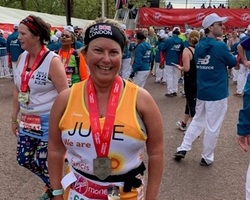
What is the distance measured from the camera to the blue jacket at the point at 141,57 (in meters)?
10.0

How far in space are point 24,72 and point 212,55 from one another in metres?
2.80

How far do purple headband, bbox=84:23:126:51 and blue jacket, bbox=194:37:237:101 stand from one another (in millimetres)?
3357

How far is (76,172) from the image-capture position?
7.04 feet

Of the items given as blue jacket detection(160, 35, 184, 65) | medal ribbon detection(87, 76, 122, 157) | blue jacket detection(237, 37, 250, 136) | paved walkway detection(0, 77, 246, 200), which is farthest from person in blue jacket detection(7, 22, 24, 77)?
medal ribbon detection(87, 76, 122, 157)

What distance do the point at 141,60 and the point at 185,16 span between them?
15198mm

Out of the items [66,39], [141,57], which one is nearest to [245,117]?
[66,39]

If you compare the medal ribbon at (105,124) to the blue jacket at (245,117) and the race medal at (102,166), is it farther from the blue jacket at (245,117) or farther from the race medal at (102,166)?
the blue jacket at (245,117)

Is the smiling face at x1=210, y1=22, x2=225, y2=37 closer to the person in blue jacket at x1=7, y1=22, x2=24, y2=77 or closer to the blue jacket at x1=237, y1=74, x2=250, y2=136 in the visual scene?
the blue jacket at x1=237, y1=74, x2=250, y2=136

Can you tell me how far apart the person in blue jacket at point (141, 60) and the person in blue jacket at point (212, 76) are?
4.57 metres

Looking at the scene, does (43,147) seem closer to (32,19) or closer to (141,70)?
(32,19)

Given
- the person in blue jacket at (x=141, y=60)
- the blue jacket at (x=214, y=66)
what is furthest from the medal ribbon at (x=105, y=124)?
the person in blue jacket at (x=141, y=60)

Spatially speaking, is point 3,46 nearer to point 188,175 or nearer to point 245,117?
point 188,175

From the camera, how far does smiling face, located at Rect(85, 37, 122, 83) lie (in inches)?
80.8

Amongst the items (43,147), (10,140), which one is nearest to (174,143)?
(10,140)
